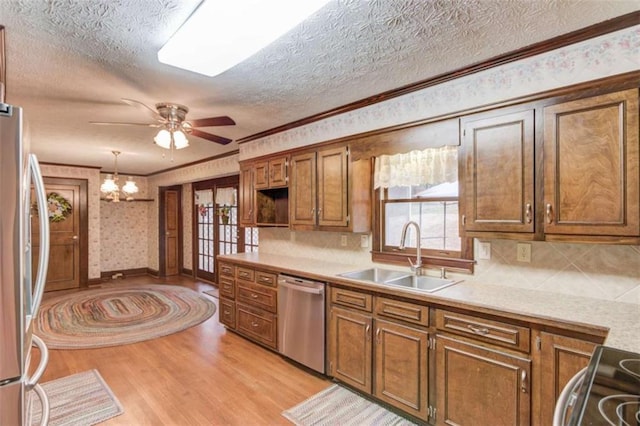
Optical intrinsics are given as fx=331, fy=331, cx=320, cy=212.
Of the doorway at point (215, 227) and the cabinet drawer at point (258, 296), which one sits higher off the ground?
the doorway at point (215, 227)

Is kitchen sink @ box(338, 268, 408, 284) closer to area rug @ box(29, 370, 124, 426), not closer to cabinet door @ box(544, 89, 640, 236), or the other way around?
cabinet door @ box(544, 89, 640, 236)

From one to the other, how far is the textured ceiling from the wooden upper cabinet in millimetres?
570

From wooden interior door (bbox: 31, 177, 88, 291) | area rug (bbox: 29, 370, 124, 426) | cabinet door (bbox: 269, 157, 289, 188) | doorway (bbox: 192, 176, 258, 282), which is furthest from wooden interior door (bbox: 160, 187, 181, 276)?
area rug (bbox: 29, 370, 124, 426)

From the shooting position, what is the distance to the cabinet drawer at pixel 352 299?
2455 mm

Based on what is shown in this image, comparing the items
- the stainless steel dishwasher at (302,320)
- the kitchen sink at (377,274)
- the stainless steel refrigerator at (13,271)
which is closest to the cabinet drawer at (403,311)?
the kitchen sink at (377,274)

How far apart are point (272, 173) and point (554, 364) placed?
3020mm

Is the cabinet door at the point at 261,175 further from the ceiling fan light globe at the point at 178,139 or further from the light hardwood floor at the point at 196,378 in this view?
the light hardwood floor at the point at 196,378

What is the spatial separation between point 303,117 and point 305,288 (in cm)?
175

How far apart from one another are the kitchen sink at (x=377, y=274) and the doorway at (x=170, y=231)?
5665mm

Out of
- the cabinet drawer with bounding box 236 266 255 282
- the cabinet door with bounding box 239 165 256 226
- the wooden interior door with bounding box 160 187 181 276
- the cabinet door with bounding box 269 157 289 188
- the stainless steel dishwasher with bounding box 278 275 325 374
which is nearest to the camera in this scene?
the stainless steel dishwasher with bounding box 278 275 325 374

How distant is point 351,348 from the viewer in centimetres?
258

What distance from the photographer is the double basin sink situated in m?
2.53

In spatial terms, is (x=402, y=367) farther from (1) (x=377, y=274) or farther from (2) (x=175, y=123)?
(2) (x=175, y=123)

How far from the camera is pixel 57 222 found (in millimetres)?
6141
